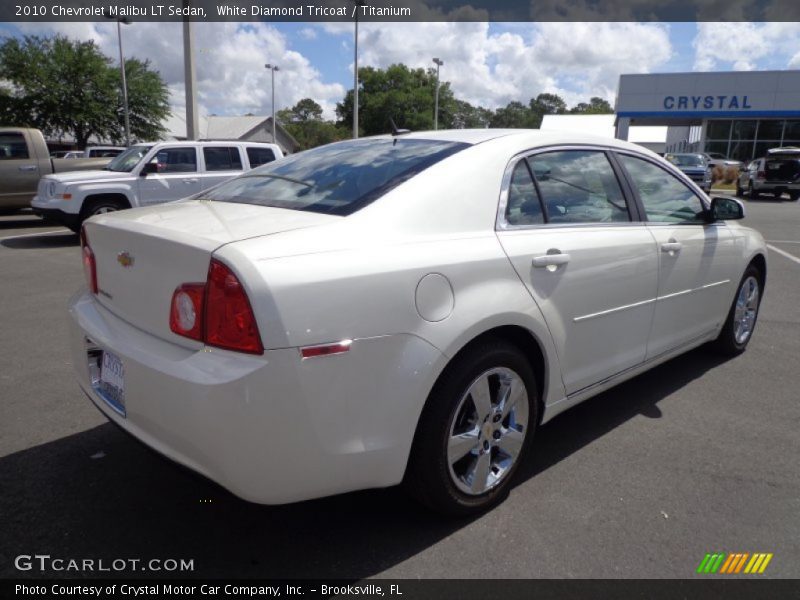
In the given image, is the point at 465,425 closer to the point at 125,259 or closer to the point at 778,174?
the point at 125,259

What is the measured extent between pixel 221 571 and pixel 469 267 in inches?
58.9

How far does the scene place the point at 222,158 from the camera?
11672 millimetres

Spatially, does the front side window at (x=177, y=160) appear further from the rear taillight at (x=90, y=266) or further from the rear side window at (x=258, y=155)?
the rear taillight at (x=90, y=266)

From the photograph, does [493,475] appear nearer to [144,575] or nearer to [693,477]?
[693,477]

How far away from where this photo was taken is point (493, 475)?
2.78 metres

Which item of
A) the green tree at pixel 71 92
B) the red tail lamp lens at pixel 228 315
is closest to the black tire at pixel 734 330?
the red tail lamp lens at pixel 228 315

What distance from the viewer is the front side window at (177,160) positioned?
1111 centimetres

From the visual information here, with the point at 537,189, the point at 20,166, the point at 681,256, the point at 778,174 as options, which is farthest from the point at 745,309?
the point at 778,174

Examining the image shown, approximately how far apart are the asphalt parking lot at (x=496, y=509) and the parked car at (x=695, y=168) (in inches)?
811

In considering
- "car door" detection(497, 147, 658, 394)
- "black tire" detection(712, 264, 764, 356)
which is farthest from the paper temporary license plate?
"black tire" detection(712, 264, 764, 356)

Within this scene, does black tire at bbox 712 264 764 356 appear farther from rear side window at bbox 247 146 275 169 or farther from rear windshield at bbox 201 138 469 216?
rear side window at bbox 247 146 275 169

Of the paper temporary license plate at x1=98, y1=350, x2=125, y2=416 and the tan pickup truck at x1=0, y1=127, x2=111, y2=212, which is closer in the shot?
the paper temporary license plate at x1=98, y1=350, x2=125, y2=416

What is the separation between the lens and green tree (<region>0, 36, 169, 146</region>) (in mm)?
34031

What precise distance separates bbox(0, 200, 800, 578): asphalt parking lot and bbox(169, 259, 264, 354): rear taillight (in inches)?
16.5
